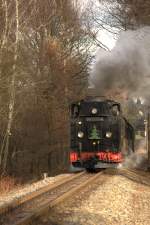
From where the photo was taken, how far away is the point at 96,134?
20.9 metres

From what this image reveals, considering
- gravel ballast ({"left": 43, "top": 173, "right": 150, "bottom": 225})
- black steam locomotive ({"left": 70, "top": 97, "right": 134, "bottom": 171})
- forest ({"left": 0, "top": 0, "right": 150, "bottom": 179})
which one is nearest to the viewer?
gravel ballast ({"left": 43, "top": 173, "right": 150, "bottom": 225})

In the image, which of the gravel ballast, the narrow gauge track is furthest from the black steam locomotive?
the gravel ballast

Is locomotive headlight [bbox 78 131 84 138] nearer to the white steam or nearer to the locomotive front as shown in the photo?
the locomotive front

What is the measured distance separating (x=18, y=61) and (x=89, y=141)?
4.52 metres

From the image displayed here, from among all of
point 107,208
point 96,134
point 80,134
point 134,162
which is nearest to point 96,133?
point 96,134

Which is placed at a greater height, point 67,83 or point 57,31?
point 57,31

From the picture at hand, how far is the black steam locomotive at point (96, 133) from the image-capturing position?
20.8 m

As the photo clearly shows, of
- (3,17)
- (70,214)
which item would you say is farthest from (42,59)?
(70,214)

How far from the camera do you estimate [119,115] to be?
20859 mm

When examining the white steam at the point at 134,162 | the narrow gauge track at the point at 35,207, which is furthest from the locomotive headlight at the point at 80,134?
the narrow gauge track at the point at 35,207

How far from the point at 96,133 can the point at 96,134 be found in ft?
0.14

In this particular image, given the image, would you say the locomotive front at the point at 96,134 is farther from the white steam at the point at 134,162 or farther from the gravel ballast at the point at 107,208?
the gravel ballast at the point at 107,208

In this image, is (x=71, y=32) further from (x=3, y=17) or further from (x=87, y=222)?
(x=87, y=222)

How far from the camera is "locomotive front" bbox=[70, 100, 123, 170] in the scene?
2080cm
